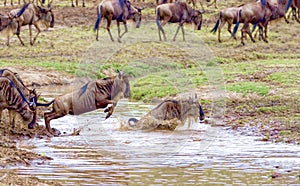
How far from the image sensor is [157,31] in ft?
81.4

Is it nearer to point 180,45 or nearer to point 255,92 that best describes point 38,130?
point 255,92

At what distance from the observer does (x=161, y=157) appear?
10281 mm

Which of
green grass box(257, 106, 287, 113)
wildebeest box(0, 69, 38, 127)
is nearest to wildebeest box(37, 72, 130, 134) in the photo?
wildebeest box(0, 69, 38, 127)

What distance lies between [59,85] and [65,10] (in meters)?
8.95

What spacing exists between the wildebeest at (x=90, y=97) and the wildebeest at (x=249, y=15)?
12547mm

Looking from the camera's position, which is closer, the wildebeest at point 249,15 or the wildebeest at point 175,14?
the wildebeest at point 175,14

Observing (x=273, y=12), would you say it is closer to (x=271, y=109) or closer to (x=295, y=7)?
(x=295, y=7)

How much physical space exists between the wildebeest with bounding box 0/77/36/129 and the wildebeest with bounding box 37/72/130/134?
0.36 meters

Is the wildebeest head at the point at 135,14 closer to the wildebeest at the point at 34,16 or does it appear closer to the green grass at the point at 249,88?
the wildebeest at the point at 34,16

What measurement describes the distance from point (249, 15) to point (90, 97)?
1367cm

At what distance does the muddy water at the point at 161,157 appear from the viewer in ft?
29.1

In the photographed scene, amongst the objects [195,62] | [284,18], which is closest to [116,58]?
[195,62]

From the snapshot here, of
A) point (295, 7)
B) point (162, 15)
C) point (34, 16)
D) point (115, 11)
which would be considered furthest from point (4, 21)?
point (295, 7)

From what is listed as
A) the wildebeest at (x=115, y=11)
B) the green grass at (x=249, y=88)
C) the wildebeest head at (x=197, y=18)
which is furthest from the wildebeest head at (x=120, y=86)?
the wildebeest head at (x=197, y=18)
